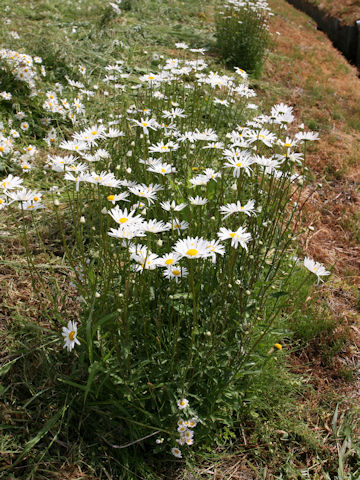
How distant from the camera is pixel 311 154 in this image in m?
4.58

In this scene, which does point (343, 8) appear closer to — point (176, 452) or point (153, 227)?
point (153, 227)

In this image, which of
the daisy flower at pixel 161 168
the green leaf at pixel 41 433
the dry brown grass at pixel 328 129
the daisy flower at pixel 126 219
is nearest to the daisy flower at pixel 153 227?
the daisy flower at pixel 126 219

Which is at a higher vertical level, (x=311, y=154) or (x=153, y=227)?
(x=153, y=227)

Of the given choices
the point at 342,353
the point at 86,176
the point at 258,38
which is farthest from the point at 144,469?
the point at 258,38

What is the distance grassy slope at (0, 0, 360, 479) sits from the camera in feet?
6.18

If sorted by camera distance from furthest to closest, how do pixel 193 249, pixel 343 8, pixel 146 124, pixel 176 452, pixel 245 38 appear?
1. pixel 343 8
2. pixel 245 38
3. pixel 146 124
4. pixel 176 452
5. pixel 193 249

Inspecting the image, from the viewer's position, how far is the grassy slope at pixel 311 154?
74.1 inches

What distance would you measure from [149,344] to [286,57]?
7.18 meters

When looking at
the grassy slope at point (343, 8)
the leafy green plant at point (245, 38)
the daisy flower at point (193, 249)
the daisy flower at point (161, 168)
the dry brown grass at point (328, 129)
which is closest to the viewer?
the daisy flower at point (193, 249)

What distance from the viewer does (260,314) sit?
192 centimetres

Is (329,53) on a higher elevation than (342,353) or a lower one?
higher

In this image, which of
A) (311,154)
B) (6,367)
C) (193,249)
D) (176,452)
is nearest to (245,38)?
(311,154)

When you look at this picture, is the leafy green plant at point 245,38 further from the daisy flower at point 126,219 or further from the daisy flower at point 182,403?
the daisy flower at point 182,403

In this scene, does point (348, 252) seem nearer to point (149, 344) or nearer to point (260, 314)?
point (260, 314)
